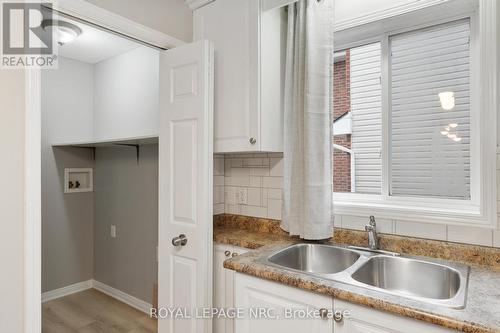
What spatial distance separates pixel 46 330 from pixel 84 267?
92cm

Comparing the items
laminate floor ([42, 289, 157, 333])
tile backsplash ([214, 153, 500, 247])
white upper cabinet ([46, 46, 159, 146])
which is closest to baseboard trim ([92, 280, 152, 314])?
laminate floor ([42, 289, 157, 333])

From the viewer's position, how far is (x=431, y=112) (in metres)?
1.68

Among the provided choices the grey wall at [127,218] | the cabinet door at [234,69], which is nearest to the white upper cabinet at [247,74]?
the cabinet door at [234,69]

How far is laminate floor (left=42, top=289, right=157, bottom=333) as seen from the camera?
2.55 metres

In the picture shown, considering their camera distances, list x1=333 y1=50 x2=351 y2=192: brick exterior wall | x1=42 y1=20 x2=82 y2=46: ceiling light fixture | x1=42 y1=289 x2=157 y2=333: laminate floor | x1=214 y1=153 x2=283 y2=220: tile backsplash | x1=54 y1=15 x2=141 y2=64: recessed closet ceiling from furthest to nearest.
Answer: x1=54 y1=15 x2=141 y2=64: recessed closet ceiling
x1=42 y1=289 x2=157 y2=333: laminate floor
x1=42 y1=20 x2=82 y2=46: ceiling light fixture
x1=214 y1=153 x2=283 y2=220: tile backsplash
x1=333 y1=50 x2=351 y2=192: brick exterior wall

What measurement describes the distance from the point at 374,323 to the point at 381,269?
0.50 metres

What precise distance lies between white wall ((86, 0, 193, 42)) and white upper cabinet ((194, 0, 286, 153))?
180 mm

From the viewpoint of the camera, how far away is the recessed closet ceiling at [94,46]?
9.05 ft

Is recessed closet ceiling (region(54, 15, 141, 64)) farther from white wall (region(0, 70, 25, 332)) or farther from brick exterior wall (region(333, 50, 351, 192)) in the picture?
brick exterior wall (region(333, 50, 351, 192))

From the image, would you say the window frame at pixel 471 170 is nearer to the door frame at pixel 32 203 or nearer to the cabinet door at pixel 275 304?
the cabinet door at pixel 275 304

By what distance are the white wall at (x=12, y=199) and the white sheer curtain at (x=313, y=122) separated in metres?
1.37

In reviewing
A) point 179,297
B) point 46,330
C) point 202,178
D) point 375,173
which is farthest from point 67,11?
point 46,330

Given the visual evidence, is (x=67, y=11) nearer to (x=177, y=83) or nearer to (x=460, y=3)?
(x=177, y=83)

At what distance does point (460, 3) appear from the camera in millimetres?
1536
